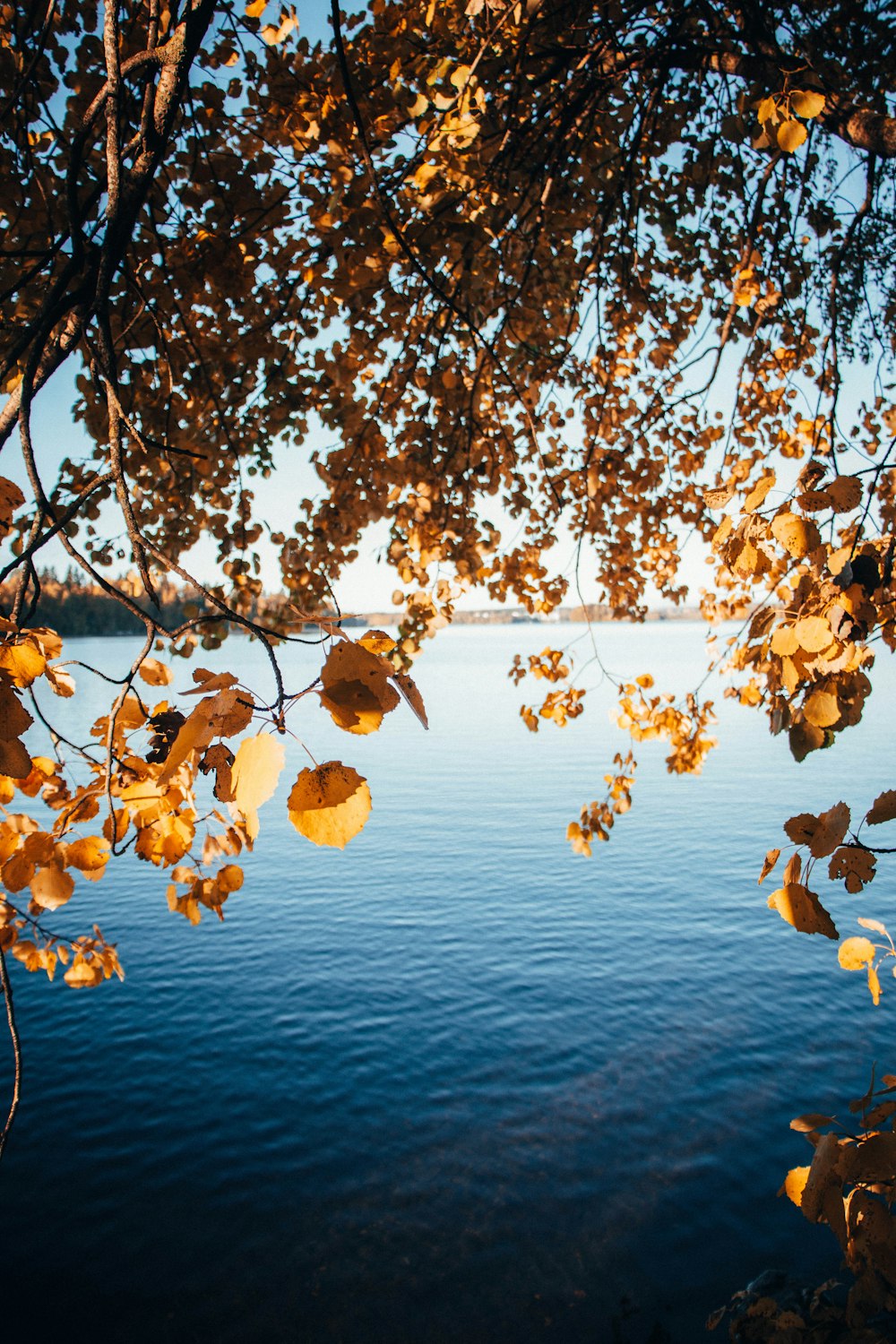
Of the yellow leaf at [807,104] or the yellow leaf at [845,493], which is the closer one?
the yellow leaf at [845,493]

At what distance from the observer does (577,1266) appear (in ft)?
18.7

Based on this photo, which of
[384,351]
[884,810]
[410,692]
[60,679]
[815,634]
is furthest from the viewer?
[384,351]

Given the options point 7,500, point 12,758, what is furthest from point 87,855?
point 7,500

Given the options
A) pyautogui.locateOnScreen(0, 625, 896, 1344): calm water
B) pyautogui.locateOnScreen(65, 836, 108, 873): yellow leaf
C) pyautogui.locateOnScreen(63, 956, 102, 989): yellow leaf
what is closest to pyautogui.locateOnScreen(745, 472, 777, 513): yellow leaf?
pyautogui.locateOnScreen(65, 836, 108, 873): yellow leaf

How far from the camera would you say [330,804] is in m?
1.06

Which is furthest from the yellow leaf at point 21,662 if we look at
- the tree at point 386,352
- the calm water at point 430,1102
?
the calm water at point 430,1102

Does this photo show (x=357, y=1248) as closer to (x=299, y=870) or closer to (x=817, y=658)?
(x=817, y=658)

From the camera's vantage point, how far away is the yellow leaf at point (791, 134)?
1.73m

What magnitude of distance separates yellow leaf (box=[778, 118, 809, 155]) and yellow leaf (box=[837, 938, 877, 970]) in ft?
5.44

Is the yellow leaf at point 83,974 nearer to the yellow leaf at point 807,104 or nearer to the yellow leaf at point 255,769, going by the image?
the yellow leaf at point 255,769

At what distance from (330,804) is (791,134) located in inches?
69.6

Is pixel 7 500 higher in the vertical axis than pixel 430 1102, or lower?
higher

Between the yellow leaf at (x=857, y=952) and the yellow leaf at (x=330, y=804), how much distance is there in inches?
40.5

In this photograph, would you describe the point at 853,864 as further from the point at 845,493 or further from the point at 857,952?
the point at 845,493
